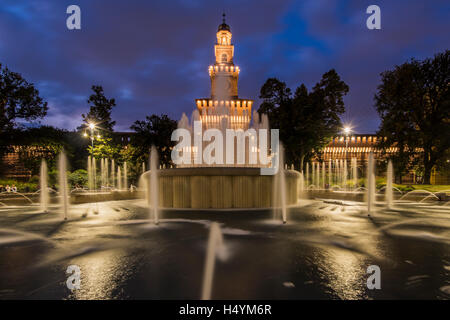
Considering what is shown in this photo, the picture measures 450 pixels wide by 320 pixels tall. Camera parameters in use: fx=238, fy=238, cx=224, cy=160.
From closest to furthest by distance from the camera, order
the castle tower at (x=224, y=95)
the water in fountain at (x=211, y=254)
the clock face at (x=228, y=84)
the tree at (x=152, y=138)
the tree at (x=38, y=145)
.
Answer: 1. the water in fountain at (x=211, y=254)
2. the tree at (x=38, y=145)
3. the tree at (x=152, y=138)
4. the castle tower at (x=224, y=95)
5. the clock face at (x=228, y=84)

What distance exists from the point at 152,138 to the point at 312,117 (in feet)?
66.5

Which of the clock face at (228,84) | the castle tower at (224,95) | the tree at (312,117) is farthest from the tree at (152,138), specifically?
the clock face at (228,84)

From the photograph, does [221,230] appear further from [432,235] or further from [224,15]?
[224,15]

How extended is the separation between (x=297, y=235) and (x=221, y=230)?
173 centimetres

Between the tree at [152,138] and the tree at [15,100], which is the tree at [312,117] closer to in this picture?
the tree at [152,138]

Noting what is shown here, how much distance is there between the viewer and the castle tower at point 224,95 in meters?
53.9

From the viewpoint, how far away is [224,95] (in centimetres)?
6184

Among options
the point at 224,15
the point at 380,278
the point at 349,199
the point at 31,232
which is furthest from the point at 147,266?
the point at 224,15

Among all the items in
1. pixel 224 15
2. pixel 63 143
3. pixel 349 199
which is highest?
pixel 224 15

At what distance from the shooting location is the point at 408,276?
3068 mm

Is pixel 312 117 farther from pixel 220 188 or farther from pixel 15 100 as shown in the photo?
pixel 15 100

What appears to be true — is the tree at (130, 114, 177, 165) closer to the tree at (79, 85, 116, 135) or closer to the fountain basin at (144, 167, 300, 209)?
the tree at (79, 85, 116, 135)

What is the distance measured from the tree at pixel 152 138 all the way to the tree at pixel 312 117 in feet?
48.4

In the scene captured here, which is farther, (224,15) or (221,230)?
(224,15)
